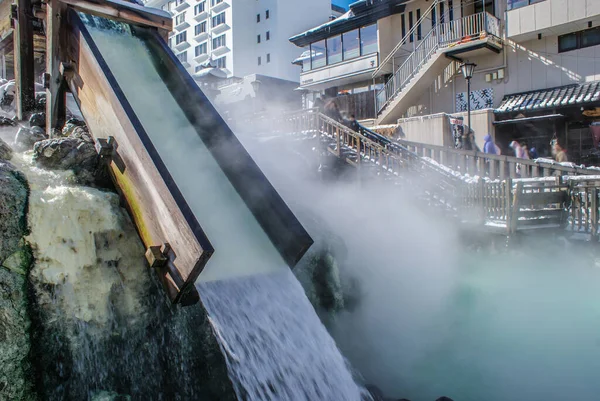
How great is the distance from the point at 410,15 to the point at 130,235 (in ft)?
70.4

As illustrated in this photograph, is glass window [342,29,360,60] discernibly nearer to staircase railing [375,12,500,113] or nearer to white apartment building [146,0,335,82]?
staircase railing [375,12,500,113]

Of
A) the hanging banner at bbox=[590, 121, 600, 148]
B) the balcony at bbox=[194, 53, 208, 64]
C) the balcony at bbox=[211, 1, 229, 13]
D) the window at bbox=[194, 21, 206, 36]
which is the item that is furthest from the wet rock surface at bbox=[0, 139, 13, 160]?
the window at bbox=[194, 21, 206, 36]

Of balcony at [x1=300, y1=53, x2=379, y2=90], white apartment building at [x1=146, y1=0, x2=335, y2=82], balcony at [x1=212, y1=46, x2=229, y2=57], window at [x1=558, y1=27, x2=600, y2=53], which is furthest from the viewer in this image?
balcony at [x1=212, y1=46, x2=229, y2=57]

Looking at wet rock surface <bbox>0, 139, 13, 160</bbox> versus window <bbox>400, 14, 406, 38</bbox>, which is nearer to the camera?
wet rock surface <bbox>0, 139, 13, 160</bbox>

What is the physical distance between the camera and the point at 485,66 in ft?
61.0

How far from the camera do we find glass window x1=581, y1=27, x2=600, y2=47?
51.5ft

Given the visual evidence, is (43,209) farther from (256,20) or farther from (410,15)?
(256,20)

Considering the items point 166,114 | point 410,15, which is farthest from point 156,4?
point 166,114

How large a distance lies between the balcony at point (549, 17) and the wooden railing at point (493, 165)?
26.9ft

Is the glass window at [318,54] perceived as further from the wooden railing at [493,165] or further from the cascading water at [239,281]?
the cascading water at [239,281]

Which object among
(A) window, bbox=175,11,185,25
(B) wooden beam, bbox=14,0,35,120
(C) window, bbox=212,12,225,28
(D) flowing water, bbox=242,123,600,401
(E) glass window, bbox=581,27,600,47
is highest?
(A) window, bbox=175,11,185,25

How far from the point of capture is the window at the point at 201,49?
4483cm

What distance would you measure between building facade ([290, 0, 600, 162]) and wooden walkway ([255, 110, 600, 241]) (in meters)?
3.39

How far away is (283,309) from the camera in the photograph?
4.29 m
